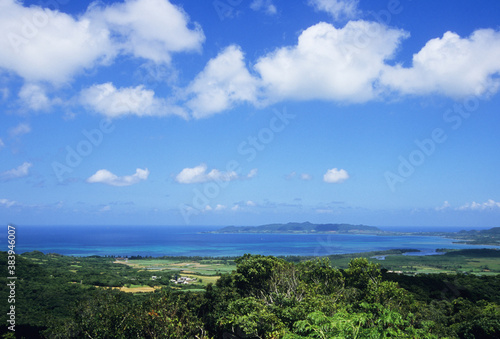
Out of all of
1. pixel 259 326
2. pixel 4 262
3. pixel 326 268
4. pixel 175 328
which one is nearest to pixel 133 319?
pixel 175 328

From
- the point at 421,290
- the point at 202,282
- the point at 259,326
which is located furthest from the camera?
the point at 202,282

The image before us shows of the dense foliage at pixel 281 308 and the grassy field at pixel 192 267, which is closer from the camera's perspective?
the dense foliage at pixel 281 308

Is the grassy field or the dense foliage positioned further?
the grassy field

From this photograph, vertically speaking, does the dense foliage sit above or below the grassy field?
above

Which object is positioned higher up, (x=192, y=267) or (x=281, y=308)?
(x=281, y=308)

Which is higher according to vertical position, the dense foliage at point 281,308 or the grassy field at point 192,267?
the dense foliage at point 281,308

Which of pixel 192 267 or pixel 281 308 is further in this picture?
pixel 192 267

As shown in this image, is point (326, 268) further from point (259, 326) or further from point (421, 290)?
point (421, 290)

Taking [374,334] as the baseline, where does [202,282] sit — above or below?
below
